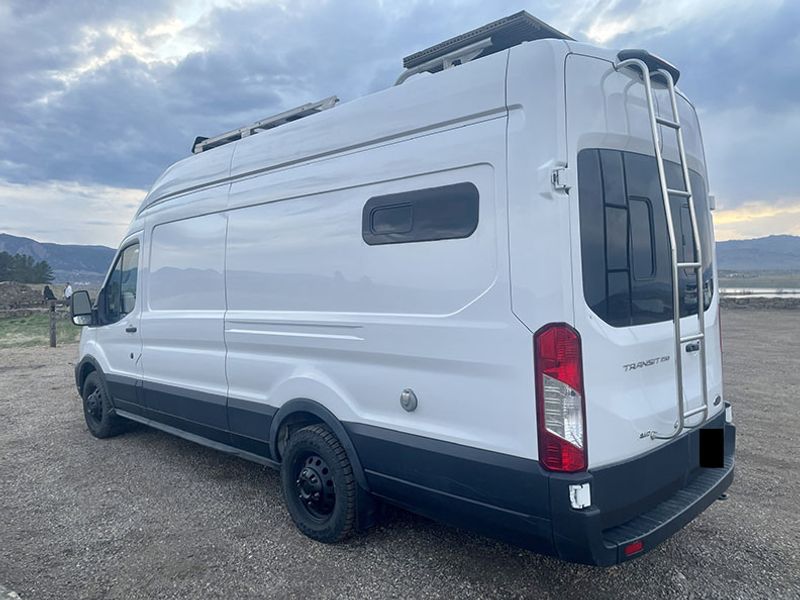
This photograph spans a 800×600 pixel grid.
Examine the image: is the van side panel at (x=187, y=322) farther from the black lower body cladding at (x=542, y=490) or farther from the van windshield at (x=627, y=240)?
the van windshield at (x=627, y=240)

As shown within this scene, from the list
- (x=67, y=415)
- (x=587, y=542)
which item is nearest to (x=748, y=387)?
(x=587, y=542)

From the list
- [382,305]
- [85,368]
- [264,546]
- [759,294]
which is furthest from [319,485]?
[759,294]

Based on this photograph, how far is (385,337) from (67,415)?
5976 millimetres

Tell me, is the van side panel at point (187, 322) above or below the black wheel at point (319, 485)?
above

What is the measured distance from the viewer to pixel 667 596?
9.95ft

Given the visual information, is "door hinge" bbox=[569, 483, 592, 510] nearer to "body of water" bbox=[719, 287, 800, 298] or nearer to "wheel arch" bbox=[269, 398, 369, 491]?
"wheel arch" bbox=[269, 398, 369, 491]

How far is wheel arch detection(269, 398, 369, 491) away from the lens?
3.42 metres

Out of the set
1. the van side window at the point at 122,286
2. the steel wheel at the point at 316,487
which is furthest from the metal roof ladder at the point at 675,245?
the van side window at the point at 122,286

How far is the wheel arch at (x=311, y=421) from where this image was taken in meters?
3.42

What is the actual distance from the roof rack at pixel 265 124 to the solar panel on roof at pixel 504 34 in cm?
100

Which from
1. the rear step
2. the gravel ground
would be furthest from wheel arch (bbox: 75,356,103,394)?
the rear step

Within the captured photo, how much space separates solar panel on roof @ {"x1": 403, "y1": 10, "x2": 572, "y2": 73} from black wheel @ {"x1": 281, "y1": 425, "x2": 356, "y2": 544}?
239 centimetres

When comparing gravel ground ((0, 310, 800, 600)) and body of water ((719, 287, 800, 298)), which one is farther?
body of water ((719, 287, 800, 298))

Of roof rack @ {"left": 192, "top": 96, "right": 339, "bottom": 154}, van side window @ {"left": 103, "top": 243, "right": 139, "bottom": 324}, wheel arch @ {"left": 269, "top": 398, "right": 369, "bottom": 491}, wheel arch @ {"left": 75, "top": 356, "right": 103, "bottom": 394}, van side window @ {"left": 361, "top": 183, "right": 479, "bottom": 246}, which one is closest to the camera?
van side window @ {"left": 361, "top": 183, "right": 479, "bottom": 246}
